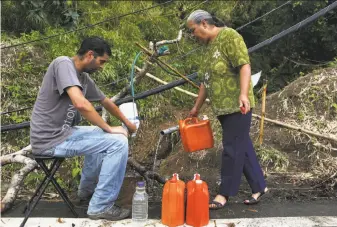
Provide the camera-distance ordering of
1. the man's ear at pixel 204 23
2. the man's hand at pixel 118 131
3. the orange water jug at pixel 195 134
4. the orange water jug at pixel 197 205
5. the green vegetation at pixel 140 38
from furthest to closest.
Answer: the green vegetation at pixel 140 38
the orange water jug at pixel 195 134
the man's ear at pixel 204 23
the man's hand at pixel 118 131
the orange water jug at pixel 197 205

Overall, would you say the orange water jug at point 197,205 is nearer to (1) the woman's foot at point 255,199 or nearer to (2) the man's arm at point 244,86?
(1) the woman's foot at point 255,199

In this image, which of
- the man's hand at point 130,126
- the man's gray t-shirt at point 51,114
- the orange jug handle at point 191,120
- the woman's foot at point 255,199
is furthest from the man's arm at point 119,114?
the woman's foot at point 255,199

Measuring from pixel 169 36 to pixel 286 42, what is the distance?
2344 mm

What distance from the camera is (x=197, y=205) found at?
3.56m

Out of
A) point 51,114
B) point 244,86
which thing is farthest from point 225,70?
point 51,114

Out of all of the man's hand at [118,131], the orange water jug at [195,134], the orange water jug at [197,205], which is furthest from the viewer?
the orange water jug at [195,134]

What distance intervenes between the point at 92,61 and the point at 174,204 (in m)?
1.44

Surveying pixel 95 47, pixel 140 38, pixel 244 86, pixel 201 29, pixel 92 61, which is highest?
pixel 140 38

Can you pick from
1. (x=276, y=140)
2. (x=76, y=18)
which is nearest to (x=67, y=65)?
(x=276, y=140)

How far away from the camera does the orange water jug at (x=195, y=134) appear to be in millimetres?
4039

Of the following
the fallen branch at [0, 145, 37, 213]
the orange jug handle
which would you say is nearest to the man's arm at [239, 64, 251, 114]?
the orange jug handle

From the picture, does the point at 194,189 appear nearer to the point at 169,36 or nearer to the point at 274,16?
the point at 169,36

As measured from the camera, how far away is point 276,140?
220 inches

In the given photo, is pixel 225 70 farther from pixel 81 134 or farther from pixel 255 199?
pixel 81 134
